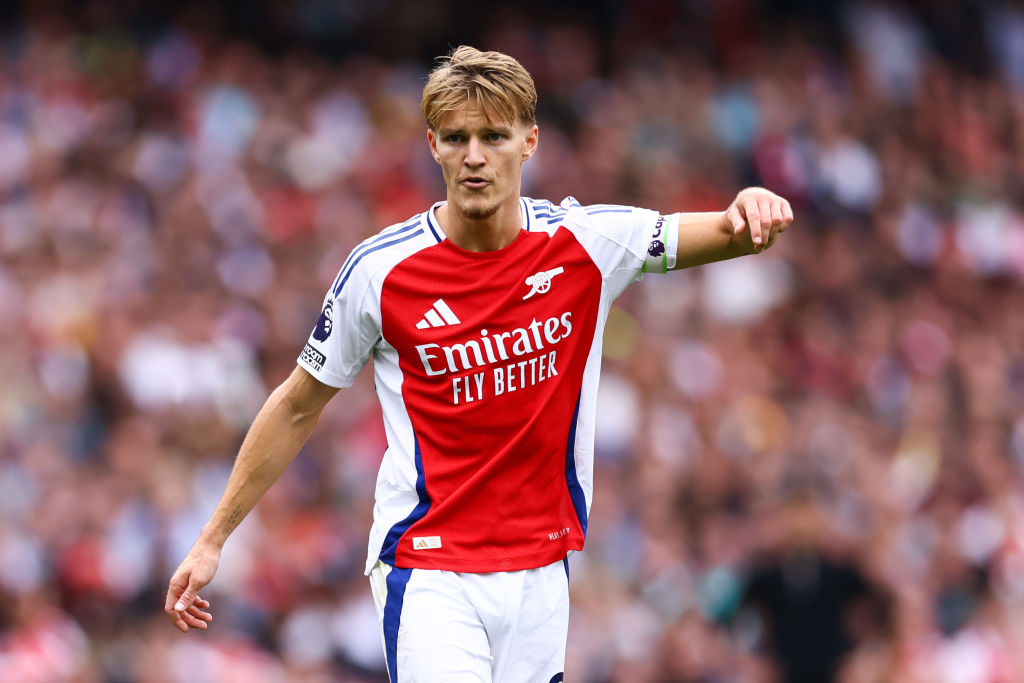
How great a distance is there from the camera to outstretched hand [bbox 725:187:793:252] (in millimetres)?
4785

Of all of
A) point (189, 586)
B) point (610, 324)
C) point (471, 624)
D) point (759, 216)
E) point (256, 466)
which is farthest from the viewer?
point (610, 324)

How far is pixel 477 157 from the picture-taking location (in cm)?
485

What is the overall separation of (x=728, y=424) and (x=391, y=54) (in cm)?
636

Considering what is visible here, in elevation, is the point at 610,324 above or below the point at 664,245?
above

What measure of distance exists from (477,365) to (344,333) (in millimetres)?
461

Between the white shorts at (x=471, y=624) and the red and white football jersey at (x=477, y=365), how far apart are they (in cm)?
6

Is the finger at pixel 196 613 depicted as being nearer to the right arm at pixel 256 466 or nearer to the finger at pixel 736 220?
the right arm at pixel 256 466

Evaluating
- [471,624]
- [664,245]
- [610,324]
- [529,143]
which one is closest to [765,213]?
[664,245]

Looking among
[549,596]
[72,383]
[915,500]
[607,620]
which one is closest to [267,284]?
[72,383]

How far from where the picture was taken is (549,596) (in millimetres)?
5105

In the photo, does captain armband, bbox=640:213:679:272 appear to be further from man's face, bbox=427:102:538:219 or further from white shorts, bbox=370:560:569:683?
white shorts, bbox=370:560:569:683

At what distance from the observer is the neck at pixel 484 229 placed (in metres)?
5.05

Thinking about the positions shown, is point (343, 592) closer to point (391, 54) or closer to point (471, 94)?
point (471, 94)

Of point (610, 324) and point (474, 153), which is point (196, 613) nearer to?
point (474, 153)
